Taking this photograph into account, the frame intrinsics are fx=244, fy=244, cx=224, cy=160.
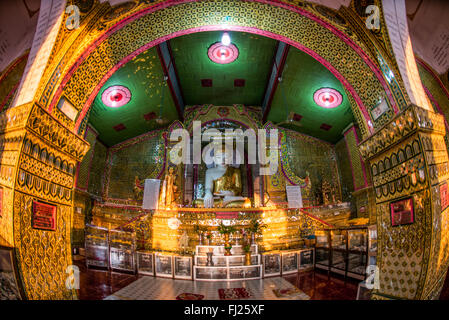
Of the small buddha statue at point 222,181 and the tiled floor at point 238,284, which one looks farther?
the small buddha statue at point 222,181

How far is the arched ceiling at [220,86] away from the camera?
6766 mm

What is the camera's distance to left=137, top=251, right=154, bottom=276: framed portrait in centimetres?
557

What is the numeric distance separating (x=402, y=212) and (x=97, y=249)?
595 centimetres

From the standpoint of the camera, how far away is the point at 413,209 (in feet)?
8.67

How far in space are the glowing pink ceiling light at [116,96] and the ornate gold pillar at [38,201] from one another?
4772 millimetres

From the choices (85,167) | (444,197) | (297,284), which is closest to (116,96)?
(85,167)

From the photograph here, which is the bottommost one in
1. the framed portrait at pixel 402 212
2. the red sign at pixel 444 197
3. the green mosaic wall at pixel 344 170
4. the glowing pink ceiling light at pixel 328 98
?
the framed portrait at pixel 402 212

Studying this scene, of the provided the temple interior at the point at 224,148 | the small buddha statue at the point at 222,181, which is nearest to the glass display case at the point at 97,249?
the temple interior at the point at 224,148

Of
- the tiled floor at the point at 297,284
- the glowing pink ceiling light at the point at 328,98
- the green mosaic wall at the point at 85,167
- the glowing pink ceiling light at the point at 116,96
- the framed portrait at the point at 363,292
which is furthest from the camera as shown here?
the glowing pink ceiling light at the point at 328,98

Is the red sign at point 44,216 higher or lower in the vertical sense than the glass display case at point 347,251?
higher

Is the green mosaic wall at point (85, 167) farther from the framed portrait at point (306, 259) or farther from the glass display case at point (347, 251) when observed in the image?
the glass display case at point (347, 251)

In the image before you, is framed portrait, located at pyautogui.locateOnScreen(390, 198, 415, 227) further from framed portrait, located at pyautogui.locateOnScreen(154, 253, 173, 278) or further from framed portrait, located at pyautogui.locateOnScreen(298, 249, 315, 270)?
framed portrait, located at pyautogui.locateOnScreen(154, 253, 173, 278)

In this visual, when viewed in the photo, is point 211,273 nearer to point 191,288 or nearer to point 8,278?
point 191,288
